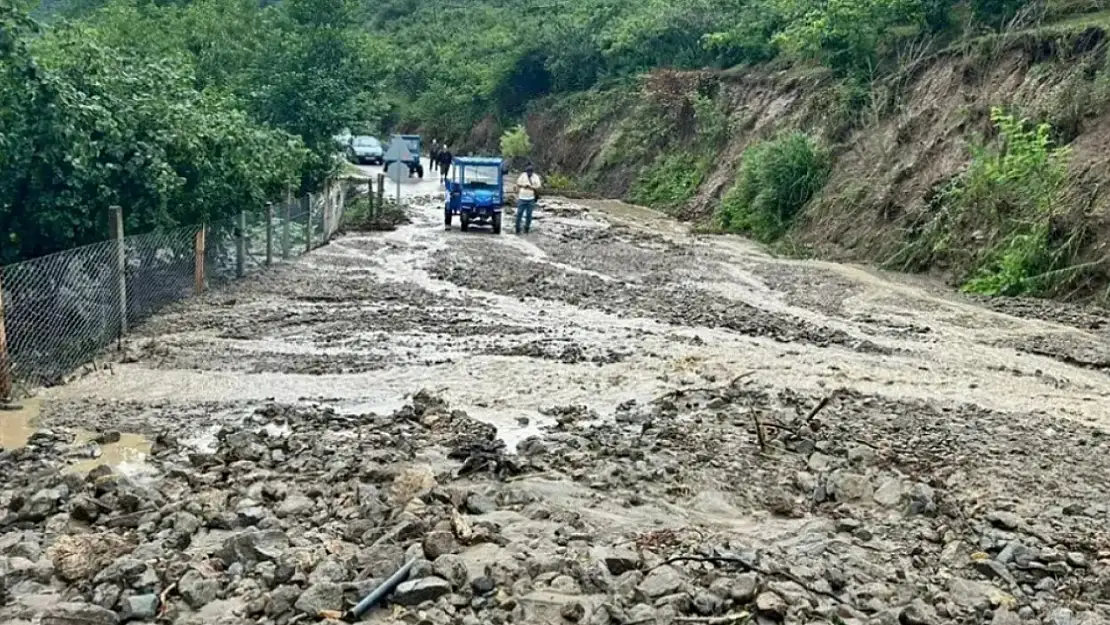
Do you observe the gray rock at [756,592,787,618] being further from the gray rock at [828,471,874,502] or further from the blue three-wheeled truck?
the blue three-wheeled truck

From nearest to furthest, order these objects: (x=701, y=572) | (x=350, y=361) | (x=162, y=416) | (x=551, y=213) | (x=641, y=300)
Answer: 1. (x=701, y=572)
2. (x=162, y=416)
3. (x=350, y=361)
4. (x=641, y=300)
5. (x=551, y=213)

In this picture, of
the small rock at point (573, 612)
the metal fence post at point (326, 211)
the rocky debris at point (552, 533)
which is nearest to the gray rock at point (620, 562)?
the rocky debris at point (552, 533)

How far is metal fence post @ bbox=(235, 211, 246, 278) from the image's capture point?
17.3m

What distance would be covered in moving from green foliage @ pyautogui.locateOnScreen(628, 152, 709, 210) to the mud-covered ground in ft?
63.0

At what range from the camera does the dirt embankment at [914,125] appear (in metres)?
19.5

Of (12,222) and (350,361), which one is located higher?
(12,222)

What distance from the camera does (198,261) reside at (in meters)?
15.4

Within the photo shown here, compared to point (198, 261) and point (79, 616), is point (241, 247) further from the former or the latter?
point (79, 616)

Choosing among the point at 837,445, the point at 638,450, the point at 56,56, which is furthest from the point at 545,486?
the point at 56,56

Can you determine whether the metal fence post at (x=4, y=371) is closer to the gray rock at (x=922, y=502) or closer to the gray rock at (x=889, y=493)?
the gray rock at (x=889, y=493)

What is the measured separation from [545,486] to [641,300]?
9610mm

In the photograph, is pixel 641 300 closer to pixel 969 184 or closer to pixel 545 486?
pixel 969 184

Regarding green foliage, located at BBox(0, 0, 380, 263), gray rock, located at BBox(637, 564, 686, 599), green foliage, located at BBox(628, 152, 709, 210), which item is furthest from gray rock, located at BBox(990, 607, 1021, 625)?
green foliage, located at BBox(628, 152, 709, 210)

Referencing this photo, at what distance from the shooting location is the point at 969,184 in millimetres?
19922
